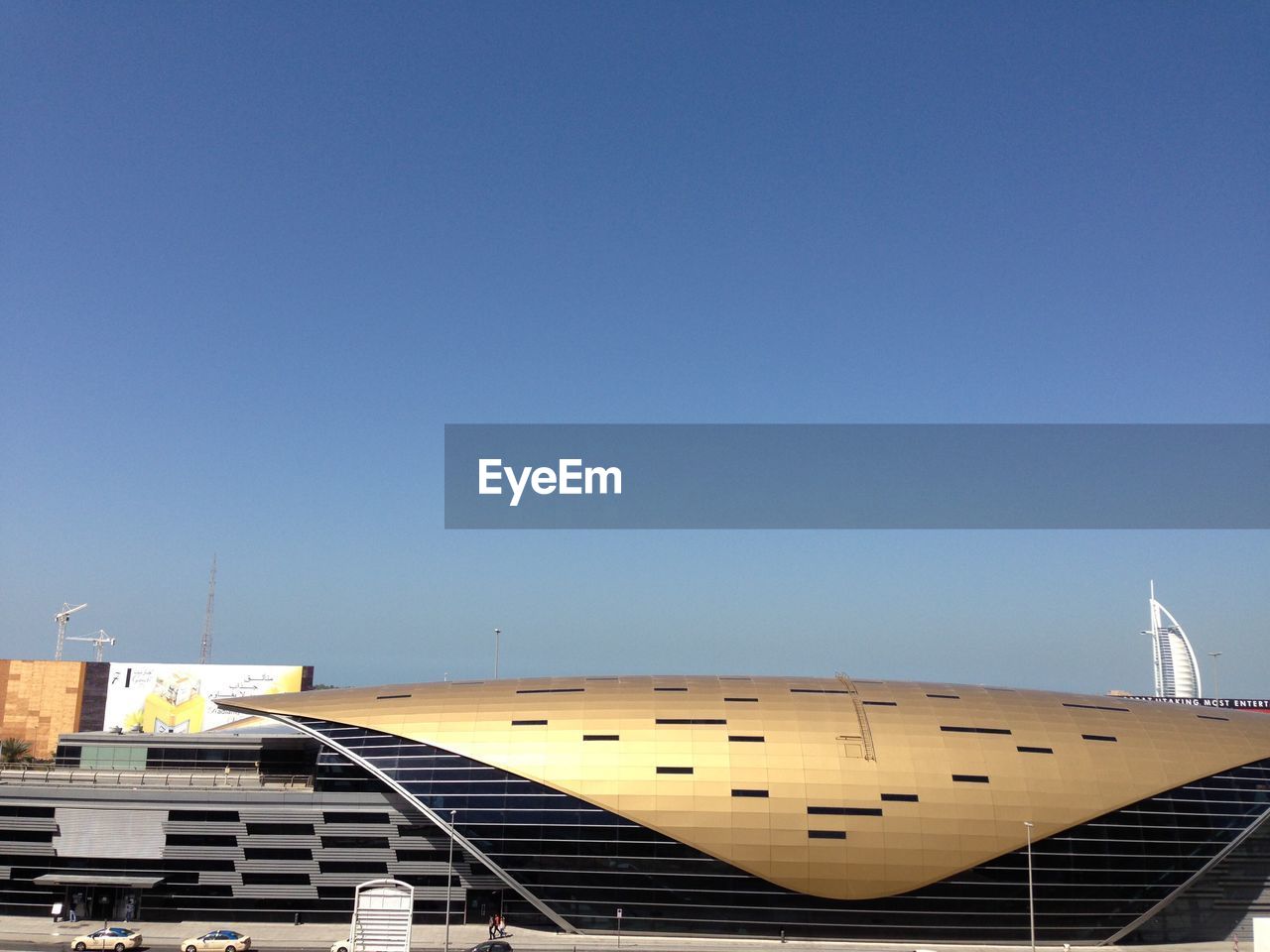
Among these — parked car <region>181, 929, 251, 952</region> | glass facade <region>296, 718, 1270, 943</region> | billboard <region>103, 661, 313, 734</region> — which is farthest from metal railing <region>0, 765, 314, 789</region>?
billboard <region>103, 661, 313, 734</region>

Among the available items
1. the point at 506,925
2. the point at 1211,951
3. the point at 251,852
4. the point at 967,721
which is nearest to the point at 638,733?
the point at 506,925

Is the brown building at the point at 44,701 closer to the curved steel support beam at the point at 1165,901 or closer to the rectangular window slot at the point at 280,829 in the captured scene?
the rectangular window slot at the point at 280,829

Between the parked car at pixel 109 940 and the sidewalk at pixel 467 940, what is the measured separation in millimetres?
1294

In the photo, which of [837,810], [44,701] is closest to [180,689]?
[44,701]

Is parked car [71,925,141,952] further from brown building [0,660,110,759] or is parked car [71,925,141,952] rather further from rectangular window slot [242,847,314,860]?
brown building [0,660,110,759]

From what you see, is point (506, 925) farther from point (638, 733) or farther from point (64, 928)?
point (64, 928)

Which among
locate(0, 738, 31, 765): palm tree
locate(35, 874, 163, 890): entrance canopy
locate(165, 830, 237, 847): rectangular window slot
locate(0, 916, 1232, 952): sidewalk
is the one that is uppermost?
locate(0, 738, 31, 765): palm tree

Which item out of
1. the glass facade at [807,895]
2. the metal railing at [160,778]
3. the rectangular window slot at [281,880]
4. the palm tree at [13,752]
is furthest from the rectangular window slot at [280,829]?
the palm tree at [13,752]

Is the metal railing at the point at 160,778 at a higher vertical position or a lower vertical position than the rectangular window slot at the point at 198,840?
higher

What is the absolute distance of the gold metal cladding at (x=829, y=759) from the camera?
5538 cm

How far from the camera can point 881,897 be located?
183 feet

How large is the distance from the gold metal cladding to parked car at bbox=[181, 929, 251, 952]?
44.5 feet

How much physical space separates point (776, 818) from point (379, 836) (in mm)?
25639

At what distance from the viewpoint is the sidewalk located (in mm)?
54750
